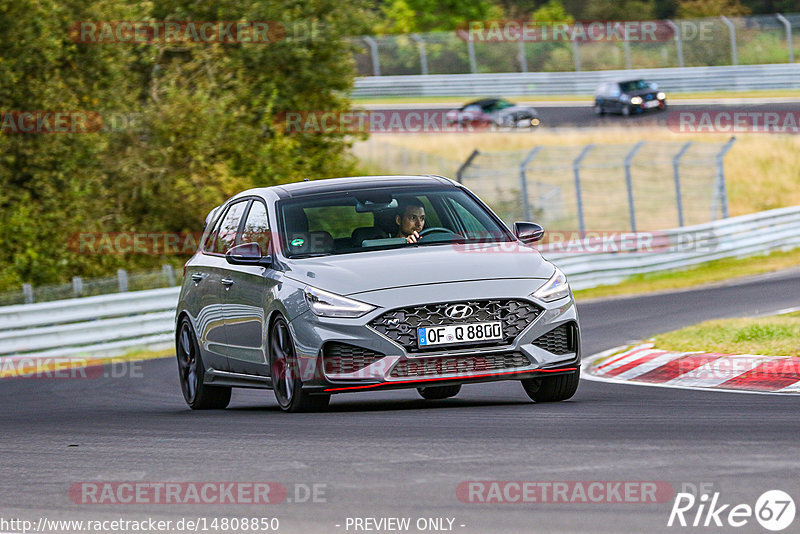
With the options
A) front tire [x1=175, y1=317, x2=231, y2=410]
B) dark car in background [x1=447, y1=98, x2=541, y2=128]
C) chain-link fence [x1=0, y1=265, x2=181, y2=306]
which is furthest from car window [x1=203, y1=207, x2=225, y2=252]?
dark car in background [x1=447, y1=98, x2=541, y2=128]

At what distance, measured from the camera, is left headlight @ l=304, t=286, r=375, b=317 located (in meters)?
9.34

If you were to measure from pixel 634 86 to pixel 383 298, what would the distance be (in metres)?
42.5

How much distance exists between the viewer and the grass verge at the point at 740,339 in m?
12.7

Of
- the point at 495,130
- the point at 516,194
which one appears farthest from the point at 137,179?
the point at 495,130

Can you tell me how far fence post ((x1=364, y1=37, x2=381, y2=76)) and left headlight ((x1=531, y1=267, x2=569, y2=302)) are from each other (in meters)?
48.6

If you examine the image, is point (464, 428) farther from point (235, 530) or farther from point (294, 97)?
point (294, 97)


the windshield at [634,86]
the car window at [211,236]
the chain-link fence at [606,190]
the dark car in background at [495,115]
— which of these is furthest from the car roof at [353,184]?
the windshield at [634,86]

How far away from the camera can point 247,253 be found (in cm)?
1041

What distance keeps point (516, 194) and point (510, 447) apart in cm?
2787

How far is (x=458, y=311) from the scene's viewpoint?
30.7 ft

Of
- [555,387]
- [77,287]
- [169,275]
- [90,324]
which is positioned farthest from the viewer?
[169,275]

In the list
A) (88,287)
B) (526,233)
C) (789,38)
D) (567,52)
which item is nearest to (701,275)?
(88,287)

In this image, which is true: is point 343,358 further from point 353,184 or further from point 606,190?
point 606,190

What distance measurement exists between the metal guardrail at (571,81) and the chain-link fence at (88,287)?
32.5 m
